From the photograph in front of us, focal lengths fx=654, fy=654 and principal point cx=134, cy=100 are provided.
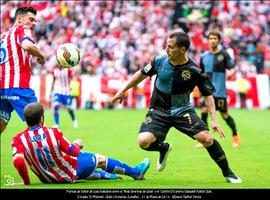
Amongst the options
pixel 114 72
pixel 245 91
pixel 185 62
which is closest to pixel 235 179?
pixel 185 62

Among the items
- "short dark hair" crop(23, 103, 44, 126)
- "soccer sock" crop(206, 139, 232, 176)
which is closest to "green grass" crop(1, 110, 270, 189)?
"soccer sock" crop(206, 139, 232, 176)

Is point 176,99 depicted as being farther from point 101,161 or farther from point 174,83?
point 101,161

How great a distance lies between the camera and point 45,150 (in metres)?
8.34

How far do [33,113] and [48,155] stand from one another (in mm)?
625

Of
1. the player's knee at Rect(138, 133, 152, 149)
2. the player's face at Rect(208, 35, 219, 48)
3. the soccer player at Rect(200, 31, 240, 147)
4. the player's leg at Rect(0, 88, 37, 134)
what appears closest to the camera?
the player's knee at Rect(138, 133, 152, 149)

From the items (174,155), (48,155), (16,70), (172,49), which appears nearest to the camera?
(48,155)

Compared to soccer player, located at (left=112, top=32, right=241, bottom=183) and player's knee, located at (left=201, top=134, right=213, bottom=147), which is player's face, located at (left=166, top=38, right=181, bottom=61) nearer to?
soccer player, located at (left=112, top=32, right=241, bottom=183)

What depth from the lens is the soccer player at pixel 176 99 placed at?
8.99 m

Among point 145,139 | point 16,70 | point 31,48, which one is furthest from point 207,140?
point 16,70

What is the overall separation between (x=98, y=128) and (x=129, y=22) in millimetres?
15855

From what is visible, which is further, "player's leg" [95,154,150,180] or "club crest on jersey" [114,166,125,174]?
"club crest on jersey" [114,166,125,174]

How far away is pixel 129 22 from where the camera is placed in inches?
1346

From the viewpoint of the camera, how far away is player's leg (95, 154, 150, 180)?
9055 mm

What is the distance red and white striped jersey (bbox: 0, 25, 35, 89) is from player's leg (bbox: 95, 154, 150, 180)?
1927 millimetres
